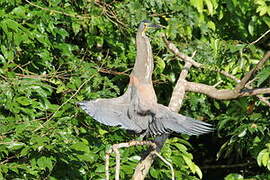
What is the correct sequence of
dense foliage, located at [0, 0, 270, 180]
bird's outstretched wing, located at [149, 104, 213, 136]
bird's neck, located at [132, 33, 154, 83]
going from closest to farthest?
1. bird's outstretched wing, located at [149, 104, 213, 136]
2. bird's neck, located at [132, 33, 154, 83]
3. dense foliage, located at [0, 0, 270, 180]

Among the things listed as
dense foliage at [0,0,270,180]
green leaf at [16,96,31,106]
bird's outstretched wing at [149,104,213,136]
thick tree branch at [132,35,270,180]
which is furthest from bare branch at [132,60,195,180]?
green leaf at [16,96,31,106]

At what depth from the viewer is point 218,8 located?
384cm

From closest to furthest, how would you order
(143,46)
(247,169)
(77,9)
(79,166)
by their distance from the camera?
(143,46) → (79,166) → (77,9) → (247,169)

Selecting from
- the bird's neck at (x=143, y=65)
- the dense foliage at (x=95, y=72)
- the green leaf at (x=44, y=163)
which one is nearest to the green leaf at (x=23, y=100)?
the dense foliage at (x=95, y=72)

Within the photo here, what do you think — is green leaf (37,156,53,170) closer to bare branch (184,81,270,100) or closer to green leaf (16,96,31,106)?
green leaf (16,96,31,106)

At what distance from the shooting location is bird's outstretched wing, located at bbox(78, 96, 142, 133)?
2582 mm

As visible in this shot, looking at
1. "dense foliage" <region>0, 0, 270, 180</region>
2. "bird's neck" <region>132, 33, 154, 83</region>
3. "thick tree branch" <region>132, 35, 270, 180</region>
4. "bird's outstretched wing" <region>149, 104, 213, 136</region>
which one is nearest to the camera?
"bird's outstretched wing" <region>149, 104, 213, 136</region>

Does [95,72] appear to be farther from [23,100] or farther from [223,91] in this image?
[223,91]

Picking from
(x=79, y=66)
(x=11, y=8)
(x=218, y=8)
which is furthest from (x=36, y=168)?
(x=218, y=8)

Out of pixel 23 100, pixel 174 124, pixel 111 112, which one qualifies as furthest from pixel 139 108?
pixel 23 100

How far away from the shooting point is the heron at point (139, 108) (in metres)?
2.52

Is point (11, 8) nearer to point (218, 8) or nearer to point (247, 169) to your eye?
point (218, 8)

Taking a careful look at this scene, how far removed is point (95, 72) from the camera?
3.21 metres

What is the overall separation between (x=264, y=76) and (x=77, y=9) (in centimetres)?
142
